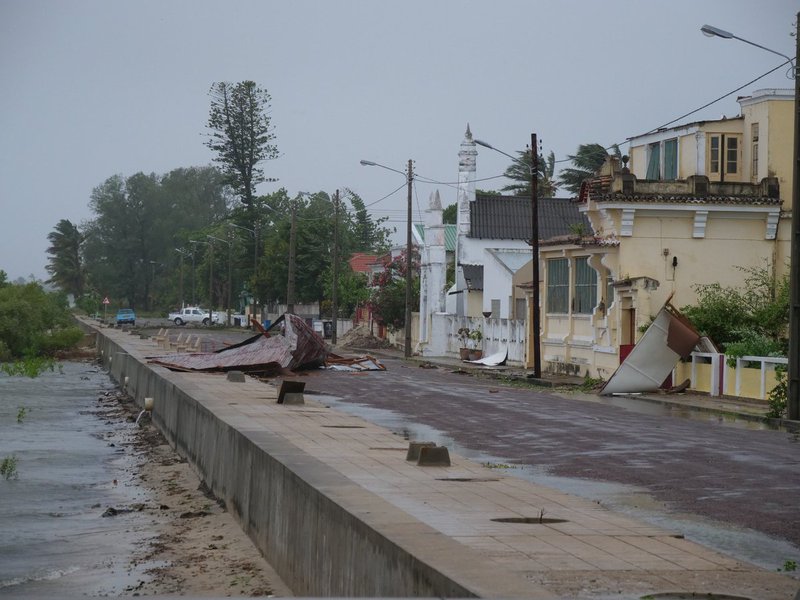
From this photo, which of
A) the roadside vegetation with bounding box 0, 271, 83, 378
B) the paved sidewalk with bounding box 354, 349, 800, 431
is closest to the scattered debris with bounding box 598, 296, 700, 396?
the paved sidewalk with bounding box 354, 349, 800, 431

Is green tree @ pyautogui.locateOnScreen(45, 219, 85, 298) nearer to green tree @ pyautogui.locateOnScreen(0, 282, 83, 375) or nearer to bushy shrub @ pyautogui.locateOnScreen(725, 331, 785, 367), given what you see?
green tree @ pyautogui.locateOnScreen(0, 282, 83, 375)

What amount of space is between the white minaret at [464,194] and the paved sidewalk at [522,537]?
1952 inches

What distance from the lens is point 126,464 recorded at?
23.1 meters

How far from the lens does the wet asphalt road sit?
13.5m

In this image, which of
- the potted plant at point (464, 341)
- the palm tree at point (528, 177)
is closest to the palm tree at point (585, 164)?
the palm tree at point (528, 177)

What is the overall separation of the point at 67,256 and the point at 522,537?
165 metres

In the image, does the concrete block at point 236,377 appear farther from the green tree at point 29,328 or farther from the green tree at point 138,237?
the green tree at point 138,237

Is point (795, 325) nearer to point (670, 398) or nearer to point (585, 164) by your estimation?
point (670, 398)

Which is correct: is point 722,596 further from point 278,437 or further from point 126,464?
point 126,464

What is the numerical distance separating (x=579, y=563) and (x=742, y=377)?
25903 millimetres

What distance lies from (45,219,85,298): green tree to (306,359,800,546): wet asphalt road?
139031 millimetres

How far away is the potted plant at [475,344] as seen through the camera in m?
56.8

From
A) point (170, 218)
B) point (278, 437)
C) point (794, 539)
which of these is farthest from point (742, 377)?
point (170, 218)

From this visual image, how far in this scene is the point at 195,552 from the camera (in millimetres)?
13273
